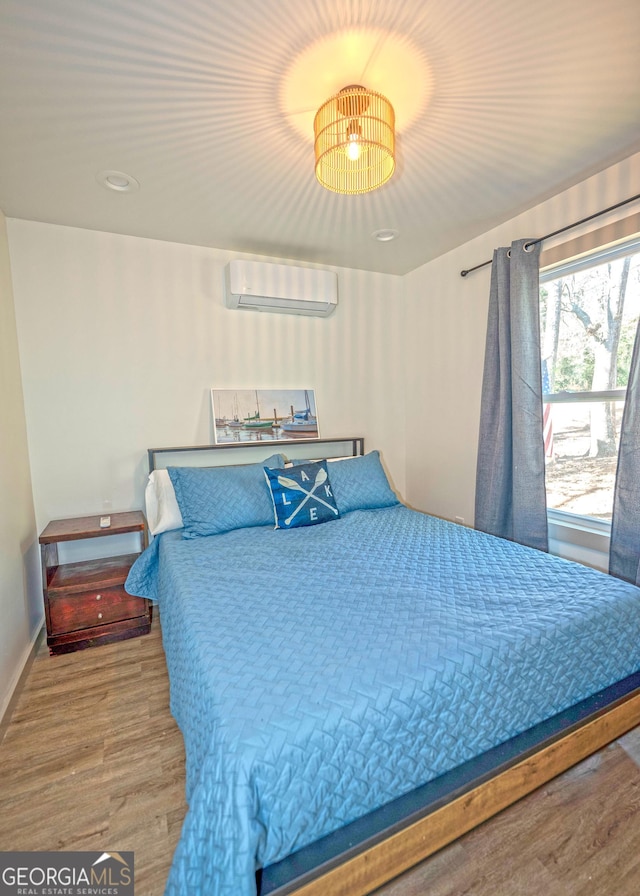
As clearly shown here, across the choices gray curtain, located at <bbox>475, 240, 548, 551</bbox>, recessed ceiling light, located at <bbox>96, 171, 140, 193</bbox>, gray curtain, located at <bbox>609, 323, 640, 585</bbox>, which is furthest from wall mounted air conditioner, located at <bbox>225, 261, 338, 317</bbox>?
gray curtain, located at <bbox>609, 323, 640, 585</bbox>

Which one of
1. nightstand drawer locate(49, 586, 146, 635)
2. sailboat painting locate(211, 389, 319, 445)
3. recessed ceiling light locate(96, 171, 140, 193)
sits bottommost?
nightstand drawer locate(49, 586, 146, 635)

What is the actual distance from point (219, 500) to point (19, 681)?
4.00 feet

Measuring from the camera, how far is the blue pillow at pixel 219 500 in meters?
2.29

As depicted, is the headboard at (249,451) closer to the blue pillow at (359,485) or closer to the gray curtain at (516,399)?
the blue pillow at (359,485)

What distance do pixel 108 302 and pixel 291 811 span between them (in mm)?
2715

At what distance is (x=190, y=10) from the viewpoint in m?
1.21

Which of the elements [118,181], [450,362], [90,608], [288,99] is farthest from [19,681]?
[450,362]

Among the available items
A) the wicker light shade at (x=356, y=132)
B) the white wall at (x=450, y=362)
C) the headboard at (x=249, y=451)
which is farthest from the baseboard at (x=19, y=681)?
the white wall at (x=450, y=362)

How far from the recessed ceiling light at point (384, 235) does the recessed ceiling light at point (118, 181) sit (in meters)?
1.40

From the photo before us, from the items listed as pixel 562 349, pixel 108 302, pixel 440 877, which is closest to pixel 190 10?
pixel 108 302

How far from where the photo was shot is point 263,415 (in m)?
3.01

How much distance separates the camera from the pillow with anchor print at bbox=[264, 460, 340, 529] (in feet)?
7.87

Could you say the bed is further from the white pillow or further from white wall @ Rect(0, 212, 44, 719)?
white wall @ Rect(0, 212, 44, 719)

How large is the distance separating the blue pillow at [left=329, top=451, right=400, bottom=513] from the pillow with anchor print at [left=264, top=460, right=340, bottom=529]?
0.34ft
